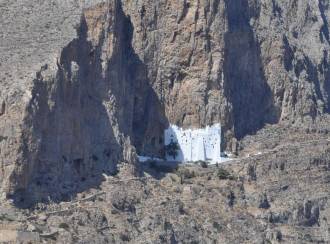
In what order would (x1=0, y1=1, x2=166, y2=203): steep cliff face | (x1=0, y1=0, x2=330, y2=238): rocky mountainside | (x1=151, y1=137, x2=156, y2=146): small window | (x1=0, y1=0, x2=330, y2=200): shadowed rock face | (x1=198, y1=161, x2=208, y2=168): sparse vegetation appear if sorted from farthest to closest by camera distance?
1. (x1=198, y1=161, x2=208, y2=168): sparse vegetation
2. (x1=151, y1=137, x2=156, y2=146): small window
3. (x1=0, y1=0, x2=330, y2=200): shadowed rock face
4. (x1=0, y1=0, x2=330, y2=238): rocky mountainside
5. (x1=0, y1=1, x2=166, y2=203): steep cliff face

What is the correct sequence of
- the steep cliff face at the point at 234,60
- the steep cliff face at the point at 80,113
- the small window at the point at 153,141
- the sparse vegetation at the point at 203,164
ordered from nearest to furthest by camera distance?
the steep cliff face at the point at 80,113 < the small window at the point at 153,141 < the steep cliff face at the point at 234,60 < the sparse vegetation at the point at 203,164

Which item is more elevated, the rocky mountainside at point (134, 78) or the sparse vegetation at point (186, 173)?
the rocky mountainside at point (134, 78)

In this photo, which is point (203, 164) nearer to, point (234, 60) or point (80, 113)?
point (234, 60)

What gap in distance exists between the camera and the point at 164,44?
125 metres

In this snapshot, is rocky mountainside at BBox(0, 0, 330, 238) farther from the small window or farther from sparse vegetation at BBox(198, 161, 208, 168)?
sparse vegetation at BBox(198, 161, 208, 168)

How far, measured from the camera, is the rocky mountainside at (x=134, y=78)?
111 m

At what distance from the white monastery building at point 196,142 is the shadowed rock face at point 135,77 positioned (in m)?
0.40

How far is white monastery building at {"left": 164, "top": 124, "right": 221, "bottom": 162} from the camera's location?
125 meters

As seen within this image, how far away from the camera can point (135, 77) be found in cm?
12312

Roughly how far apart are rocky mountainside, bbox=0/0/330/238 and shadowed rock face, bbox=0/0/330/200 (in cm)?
5

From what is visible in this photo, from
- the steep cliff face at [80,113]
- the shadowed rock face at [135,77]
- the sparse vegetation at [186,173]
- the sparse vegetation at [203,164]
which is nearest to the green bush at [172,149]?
the shadowed rock face at [135,77]

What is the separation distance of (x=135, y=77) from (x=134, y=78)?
0.09 metres

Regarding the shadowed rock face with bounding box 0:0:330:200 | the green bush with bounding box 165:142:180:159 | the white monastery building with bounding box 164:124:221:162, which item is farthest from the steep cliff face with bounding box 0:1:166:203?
the white monastery building with bounding box 164:124:221:162

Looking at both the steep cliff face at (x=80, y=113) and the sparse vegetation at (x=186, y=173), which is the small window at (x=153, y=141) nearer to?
the steep cliff face at (x=80, y=113)
